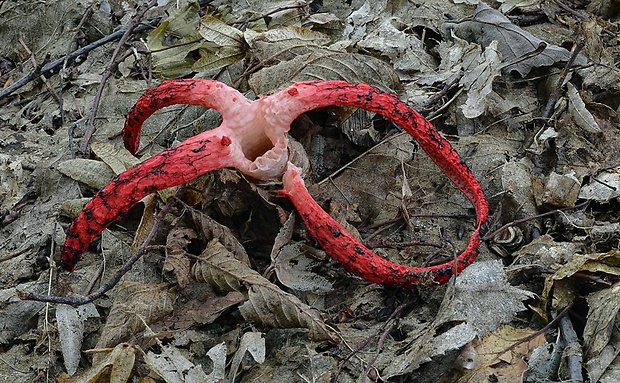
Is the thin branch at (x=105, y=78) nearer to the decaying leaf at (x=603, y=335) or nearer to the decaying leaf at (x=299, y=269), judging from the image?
the decaying leaf at (x=299, y=269)

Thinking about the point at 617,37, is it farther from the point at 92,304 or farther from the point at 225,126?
the point at 92,304

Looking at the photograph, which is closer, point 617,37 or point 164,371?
point 164,371

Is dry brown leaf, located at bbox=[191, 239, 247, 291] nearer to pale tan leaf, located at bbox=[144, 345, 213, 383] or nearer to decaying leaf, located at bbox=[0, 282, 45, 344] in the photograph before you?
pale tan leaf, located at bbox=[144, 345, 213, 383]

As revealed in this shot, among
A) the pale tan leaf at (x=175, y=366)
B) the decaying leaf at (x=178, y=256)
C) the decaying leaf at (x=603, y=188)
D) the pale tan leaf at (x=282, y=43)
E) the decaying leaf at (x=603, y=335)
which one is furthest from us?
the pale tan leaf at (x=282, y=43)

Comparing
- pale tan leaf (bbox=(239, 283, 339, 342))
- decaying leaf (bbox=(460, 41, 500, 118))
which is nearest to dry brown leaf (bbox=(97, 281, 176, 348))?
pale tan leaf (bbox=(239, 283, 339, 342))

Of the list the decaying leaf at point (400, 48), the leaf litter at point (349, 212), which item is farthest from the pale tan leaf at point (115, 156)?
the decaying leaf at point (400, 48)

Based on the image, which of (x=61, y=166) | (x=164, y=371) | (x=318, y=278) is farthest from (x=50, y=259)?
(x=318, y=278)
